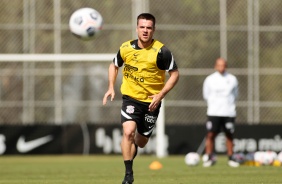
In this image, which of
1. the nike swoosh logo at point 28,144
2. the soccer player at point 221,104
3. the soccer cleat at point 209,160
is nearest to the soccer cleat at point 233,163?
the soccer cleat at point 209,160

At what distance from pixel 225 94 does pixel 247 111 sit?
14.7 ft

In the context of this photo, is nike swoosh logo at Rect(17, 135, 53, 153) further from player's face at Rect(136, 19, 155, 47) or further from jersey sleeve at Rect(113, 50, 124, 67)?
player's face at Rect(136, 19, 155, 47)

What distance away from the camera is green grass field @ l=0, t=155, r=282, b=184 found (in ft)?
37.4

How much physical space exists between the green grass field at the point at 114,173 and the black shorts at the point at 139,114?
90cm

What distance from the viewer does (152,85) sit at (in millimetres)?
10445

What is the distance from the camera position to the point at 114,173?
1323 cm

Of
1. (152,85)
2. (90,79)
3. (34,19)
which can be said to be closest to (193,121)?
(90,79)

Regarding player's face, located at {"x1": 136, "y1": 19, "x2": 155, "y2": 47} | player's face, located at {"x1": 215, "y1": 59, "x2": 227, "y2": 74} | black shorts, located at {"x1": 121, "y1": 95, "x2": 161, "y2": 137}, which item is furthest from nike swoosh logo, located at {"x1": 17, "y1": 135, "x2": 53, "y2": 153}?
player's face, located at {"x1": 136, "y1": 19, "x2": 155, "y2": 47}

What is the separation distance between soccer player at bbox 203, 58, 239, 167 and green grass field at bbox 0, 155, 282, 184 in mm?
777

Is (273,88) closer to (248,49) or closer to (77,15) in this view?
(248,49)

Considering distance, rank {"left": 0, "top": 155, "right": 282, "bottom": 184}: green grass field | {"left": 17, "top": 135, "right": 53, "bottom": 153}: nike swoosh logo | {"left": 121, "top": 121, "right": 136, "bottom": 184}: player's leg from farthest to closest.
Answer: {"left": 17, "top": 135, "right": 53, "bottom": 153}: nike swoosh logo, {"left": 0, "top": 155, "right": 282, "bottom": 184}: green grass field, {"left": 121, "top": 121, "right": 136, "bottom": 184}: player's leg

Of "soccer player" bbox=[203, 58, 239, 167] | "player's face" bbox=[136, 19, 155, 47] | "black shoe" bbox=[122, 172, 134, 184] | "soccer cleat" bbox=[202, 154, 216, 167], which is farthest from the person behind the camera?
"soccer player" bbox=[203, 58, 239, 167]

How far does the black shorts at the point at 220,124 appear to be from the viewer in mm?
16297

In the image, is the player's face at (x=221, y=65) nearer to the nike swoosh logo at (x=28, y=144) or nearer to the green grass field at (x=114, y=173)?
the green grass field at (x=114, y=173)
